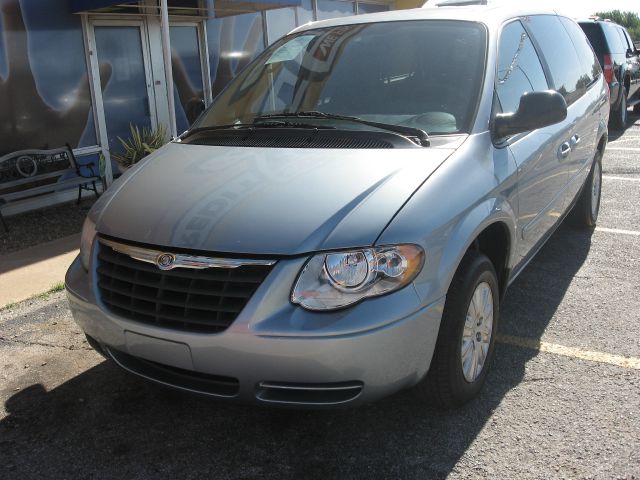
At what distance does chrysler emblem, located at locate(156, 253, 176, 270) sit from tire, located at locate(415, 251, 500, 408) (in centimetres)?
115

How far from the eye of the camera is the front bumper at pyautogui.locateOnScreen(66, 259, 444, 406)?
254cm

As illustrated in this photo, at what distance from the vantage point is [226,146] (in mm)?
3559

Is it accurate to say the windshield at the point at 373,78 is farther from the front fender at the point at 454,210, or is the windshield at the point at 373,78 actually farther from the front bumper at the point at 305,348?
the front bumper at the point at 305,348

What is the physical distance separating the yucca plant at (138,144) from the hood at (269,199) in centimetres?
532

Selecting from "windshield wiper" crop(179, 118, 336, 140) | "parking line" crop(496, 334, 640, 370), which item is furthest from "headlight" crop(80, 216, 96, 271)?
"parking line" crop(496, 334, 640, 370)

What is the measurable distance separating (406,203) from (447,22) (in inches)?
64.5

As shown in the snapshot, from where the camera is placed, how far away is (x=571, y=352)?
3773mm

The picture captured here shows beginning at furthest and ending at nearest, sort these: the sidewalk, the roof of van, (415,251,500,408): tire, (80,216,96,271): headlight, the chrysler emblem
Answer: the sidewalk < the roof of van < (80,216,96,271): headlight < (415,251,500,408): tire < the chrysler emblem

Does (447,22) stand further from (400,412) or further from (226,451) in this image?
(226,451)

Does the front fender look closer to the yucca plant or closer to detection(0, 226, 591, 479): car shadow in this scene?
detection(0, 226, 591, 479): car shadow

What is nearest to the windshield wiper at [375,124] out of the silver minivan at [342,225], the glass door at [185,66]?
the silver minivan at [342,225]

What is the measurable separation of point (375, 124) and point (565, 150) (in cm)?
163

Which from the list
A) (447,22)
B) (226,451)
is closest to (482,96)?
(447,22)

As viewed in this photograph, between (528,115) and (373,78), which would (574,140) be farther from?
(373,78)
